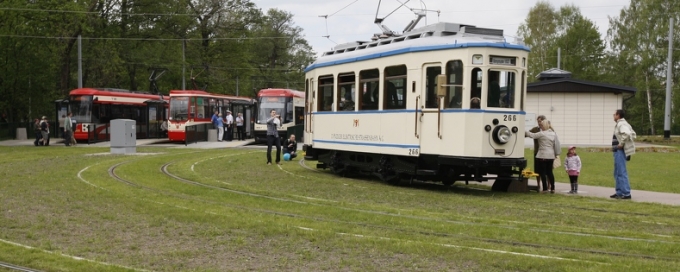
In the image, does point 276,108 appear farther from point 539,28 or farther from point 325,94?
point 539,28

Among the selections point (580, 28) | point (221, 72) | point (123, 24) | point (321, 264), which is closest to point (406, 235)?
point (321, 264)

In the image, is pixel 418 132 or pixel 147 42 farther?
pixel 147 42

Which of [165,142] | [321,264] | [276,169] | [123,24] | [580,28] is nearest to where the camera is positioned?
[321,264]

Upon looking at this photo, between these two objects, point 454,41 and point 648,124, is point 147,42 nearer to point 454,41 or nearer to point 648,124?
point 454,41

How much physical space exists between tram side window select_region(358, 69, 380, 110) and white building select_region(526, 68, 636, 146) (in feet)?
82.1

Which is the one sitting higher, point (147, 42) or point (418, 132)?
point (147, 42)

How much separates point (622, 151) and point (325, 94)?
7958 mm

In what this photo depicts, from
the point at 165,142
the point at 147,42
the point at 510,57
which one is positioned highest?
the point at 147,42

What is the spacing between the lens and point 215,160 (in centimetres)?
2545

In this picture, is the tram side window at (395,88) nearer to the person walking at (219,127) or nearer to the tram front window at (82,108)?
the person walking at (219,127)

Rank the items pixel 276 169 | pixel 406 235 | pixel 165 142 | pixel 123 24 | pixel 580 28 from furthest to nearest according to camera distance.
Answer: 1. pixel 580 28
2. pixel 123 24
3. pixel 165 142
4. pixel 276 169
5. pixel 406 235

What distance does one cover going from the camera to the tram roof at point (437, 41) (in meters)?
15.7

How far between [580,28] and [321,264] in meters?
76.4

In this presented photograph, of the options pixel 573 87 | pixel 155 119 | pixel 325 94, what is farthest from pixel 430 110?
pixel 155 119
